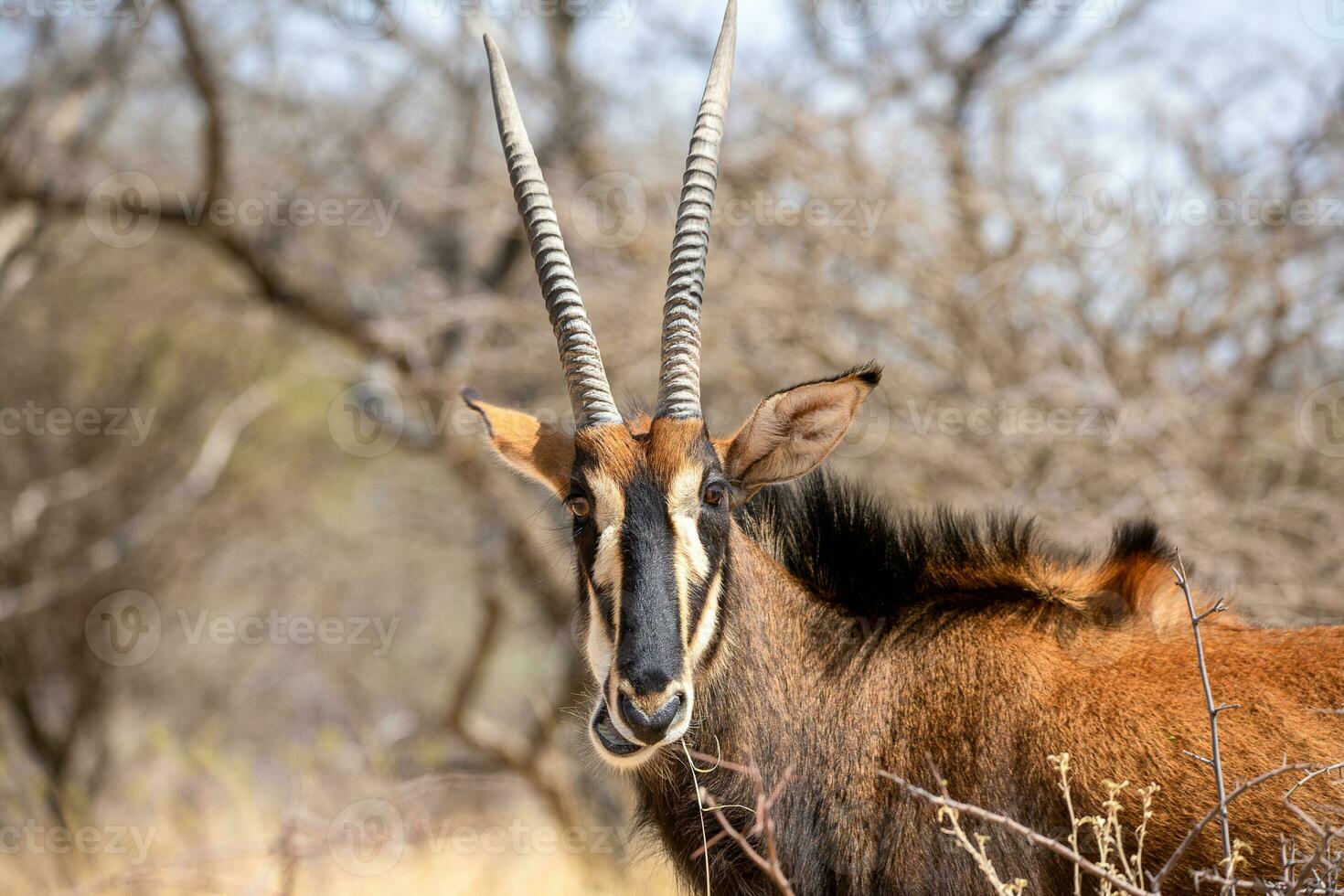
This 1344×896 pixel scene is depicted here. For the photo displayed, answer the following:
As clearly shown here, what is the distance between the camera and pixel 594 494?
387 centimetres

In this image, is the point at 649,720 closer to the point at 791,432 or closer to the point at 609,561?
the point at 609,561

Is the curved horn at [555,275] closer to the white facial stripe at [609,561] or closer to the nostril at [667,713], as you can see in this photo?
the white facial stripe at [609,561]

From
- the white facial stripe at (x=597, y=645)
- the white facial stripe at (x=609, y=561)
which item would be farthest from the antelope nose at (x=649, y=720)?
the white facial stripe at (x=609, y=561)

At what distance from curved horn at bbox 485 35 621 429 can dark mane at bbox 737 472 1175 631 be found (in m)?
0.70

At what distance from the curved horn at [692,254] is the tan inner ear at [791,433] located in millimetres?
214

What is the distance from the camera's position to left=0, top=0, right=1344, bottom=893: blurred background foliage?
8.06 meters

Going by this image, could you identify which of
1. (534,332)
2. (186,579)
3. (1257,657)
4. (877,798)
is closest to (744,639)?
(877,798)

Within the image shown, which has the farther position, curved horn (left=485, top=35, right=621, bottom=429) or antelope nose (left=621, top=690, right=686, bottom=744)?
curved horn (left=485, top=35, right=621, bottom=429)

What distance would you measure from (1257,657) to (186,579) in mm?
13362

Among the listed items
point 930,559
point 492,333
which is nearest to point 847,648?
point 930,559

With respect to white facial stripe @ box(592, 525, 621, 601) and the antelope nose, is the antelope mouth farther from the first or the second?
white facial stripe @ box(592, 525, 621, 601)

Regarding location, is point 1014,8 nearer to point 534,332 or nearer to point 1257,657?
point 534,332

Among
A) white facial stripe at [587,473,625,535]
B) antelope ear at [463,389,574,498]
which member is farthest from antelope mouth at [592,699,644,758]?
antelope ear at [463,389,574,498]

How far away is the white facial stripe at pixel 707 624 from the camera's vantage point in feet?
12.4
